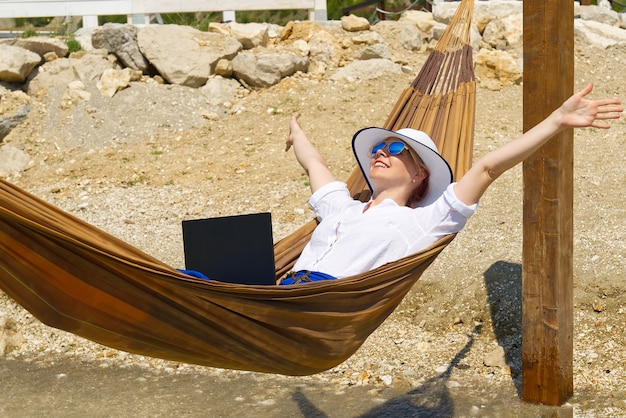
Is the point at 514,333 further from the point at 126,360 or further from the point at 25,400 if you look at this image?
the point at 25,400

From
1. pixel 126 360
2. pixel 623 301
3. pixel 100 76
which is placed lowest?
pixel 126 360

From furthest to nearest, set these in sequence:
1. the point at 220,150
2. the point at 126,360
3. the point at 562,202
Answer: the point at 220,150 < the point at 126,360 < the point at 562,202

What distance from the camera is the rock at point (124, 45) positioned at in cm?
738

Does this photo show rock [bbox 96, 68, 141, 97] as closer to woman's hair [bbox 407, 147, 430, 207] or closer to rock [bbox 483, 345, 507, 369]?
rock [bbox 483, 345, 507, 369]

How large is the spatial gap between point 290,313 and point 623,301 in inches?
93.6

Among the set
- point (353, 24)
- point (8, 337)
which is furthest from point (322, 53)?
point (8, 337)

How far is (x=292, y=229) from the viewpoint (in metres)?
5.43

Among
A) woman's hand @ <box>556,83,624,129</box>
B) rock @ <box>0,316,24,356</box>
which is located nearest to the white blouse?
woman's hand @ <box>556,83,624,129</box>

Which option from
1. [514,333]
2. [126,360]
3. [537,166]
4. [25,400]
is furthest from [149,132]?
[537,166]

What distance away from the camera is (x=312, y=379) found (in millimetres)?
4082

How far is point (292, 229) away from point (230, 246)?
299 cm

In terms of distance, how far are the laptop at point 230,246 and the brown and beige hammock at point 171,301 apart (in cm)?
27

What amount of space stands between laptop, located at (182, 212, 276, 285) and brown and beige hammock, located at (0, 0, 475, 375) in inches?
10.5

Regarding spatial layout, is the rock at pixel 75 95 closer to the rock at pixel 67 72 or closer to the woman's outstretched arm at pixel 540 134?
the rock at pixel 67 72
